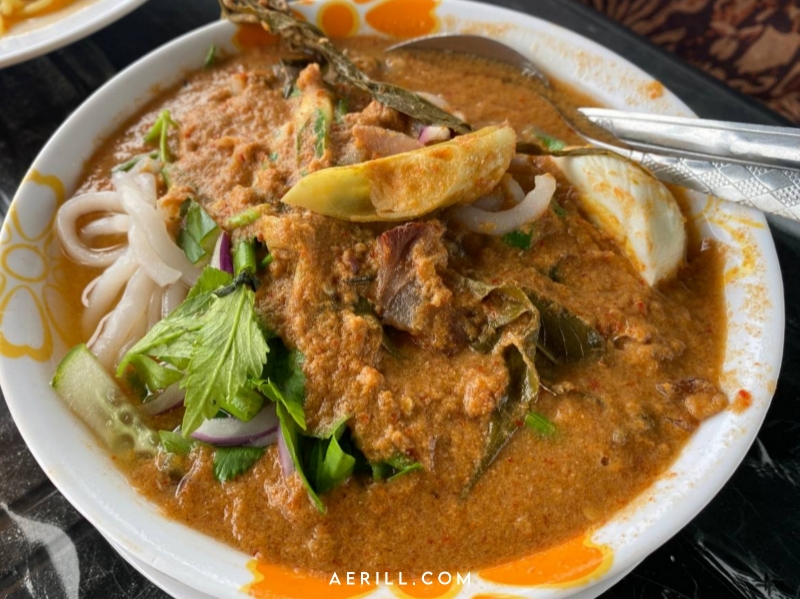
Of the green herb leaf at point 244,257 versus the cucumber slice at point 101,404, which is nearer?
the cucumber slice at point 101,404

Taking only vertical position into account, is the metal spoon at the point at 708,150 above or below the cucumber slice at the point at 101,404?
above

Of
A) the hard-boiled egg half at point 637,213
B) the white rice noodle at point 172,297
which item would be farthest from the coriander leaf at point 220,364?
the hard-boiled egg half at point 637,213

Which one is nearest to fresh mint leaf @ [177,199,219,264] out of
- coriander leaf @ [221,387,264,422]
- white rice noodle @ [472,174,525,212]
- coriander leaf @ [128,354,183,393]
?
coriander leaf @ [128,354,183,393]

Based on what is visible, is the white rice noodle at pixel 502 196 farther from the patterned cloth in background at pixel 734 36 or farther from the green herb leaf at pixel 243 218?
the patterned cloth in background at pixel 734 36

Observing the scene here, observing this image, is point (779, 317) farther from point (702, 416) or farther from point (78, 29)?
point (78, 29)

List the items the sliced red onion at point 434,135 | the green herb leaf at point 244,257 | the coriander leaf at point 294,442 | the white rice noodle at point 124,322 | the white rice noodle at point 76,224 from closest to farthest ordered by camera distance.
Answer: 1. the coriander leaf at point 294,442
2. the green herb leaf at point 244,257
3. the white rice noodle at point 124,322
4. the sliced red onion at point 434,135
5. the white rice noodle at point 76,224

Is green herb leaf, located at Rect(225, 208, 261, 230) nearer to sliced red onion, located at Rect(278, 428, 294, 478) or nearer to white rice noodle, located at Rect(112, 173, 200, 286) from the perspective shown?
white rice noodle, located at Rect(112, 173, 200, 286)

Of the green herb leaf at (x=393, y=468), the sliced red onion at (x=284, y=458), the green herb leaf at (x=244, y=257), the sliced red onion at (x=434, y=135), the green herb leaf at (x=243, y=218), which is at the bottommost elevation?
the sliced red onion at (x=284, y=458)
